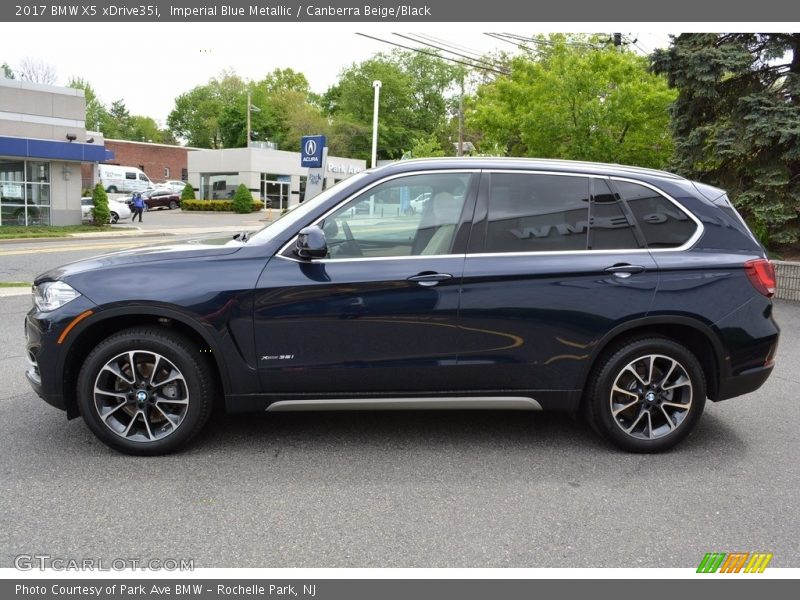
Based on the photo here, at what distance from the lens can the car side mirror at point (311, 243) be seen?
4016 millimetres

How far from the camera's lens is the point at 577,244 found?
4.38 metres

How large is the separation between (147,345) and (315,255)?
1143 millimetres

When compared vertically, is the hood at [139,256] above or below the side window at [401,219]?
below

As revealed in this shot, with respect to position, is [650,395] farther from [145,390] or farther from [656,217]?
[145,390]

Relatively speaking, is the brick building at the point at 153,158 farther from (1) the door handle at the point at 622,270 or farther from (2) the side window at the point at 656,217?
(1) the door handle at the point at 622,270

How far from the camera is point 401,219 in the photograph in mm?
4363

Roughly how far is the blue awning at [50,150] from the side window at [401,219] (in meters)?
25.7

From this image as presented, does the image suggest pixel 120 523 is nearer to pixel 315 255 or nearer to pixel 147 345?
pixel 147 345

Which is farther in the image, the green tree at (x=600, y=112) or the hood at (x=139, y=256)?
the green tree at (x=600, y=112)

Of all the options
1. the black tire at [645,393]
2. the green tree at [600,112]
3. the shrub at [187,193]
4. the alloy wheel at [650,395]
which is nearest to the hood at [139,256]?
the black tire at [645,393]

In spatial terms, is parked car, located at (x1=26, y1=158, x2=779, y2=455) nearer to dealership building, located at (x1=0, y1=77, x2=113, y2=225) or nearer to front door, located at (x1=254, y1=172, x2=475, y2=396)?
front door, located at (x1=254, y1=172, x2=475, y2=396)

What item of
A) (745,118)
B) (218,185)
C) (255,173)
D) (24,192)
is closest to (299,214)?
(745,118)

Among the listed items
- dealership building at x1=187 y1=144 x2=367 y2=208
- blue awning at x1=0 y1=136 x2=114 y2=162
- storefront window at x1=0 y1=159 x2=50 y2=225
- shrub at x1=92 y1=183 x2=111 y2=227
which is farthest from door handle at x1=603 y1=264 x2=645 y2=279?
dealership building at x1=187 y1=144 x2=367 y2=208
